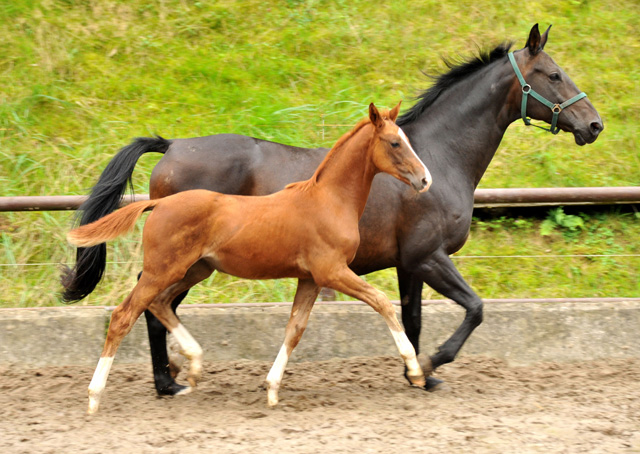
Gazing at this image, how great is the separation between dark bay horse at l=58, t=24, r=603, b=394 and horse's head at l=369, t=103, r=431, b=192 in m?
0.53

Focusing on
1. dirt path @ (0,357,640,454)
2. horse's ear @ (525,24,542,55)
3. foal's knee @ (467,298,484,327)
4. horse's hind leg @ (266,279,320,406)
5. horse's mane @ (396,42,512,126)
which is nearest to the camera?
dirt path @ (0,357,640,454)

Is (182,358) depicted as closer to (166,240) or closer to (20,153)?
(166,240)

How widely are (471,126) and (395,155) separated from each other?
97 cm

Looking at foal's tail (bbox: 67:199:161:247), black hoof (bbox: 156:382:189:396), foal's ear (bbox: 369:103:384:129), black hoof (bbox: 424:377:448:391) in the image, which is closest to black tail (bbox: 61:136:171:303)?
foal's tail (bbox: 67:199:161:247)

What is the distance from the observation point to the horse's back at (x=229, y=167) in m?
4.35

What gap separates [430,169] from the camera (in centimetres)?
441

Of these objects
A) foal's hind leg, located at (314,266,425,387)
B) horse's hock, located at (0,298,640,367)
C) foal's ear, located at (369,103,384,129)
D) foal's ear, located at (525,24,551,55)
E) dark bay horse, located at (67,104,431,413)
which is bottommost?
horse's hock, located at (0,298,640,367)

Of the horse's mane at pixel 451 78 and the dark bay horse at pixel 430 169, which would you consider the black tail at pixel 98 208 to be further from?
the horse's mane at pixel 451 78

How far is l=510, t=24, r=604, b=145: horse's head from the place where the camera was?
4.38m

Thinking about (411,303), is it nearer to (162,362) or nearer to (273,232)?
(273,232)

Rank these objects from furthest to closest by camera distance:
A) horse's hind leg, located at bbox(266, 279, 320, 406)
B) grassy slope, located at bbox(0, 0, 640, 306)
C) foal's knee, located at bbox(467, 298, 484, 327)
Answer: grassy slope, located at bbox(0, 0, 640, 306), foal's knee, located at bbox(467, 298, 484, 327), horse's hind leg, located at bbox(266, 279, 320, 406)

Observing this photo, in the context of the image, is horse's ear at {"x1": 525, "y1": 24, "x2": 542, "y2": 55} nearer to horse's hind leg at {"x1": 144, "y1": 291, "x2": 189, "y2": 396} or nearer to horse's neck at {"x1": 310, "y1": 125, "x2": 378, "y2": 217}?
horse's neck at {"x1": 310, "y1": 125, "x2": 378, "y2": 217}

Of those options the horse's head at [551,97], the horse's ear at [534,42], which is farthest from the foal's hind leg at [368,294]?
the horse's ear at [534,42]

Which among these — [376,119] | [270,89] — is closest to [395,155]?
[376,119]
